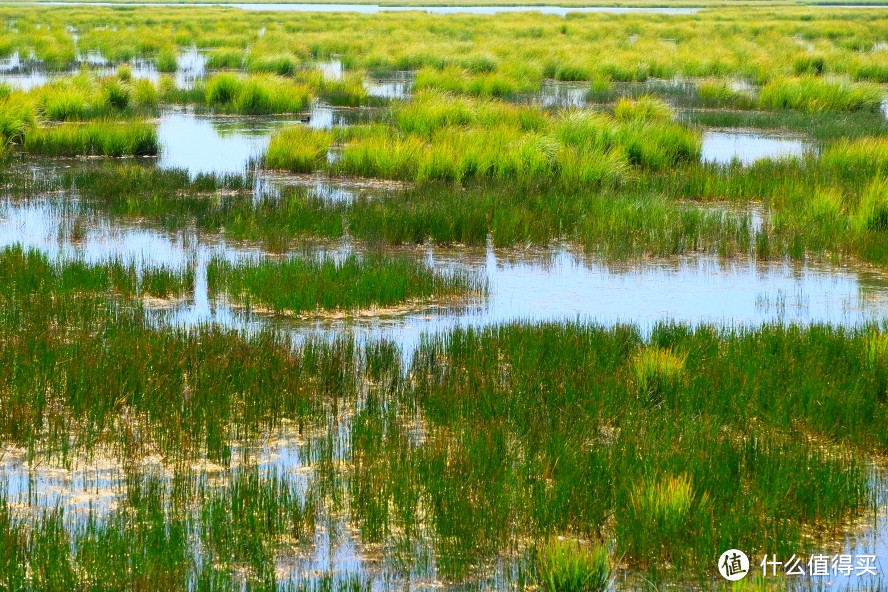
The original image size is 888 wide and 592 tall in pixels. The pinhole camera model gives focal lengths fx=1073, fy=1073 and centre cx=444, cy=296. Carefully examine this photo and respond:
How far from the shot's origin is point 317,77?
29641 millimetres

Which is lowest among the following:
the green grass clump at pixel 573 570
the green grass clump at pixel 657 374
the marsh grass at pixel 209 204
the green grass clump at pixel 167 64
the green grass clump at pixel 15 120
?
the green grass clump at pixel 573 570

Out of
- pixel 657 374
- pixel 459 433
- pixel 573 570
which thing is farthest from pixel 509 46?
pixel 573 570

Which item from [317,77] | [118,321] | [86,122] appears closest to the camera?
[118,321]

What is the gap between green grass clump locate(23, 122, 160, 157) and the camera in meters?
18.4

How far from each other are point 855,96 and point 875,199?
12768mm

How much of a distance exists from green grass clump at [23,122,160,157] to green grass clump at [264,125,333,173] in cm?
228

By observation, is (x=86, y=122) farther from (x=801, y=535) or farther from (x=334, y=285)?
(x=801, y=535)

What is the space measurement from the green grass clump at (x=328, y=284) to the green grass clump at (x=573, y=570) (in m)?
5.27

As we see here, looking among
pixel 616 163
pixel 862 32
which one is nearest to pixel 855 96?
pixel 616 163

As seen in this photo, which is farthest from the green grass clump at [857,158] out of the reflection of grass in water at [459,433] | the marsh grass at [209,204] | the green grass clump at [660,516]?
the green grass clump at [660,516]

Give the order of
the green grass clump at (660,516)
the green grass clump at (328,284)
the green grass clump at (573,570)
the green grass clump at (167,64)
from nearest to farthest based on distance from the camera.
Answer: the green grass clump at (573,570) < the green grass clump at (660,516) < the green grass clump at (328,284) < the green grass clump at (167,64)

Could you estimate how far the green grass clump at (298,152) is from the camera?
17.4 metres

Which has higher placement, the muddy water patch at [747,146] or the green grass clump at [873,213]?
the muddy water patch at [747,146]

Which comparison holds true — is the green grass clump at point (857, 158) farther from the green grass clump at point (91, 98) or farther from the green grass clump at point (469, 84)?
the green grass clump at point (91, 98)
